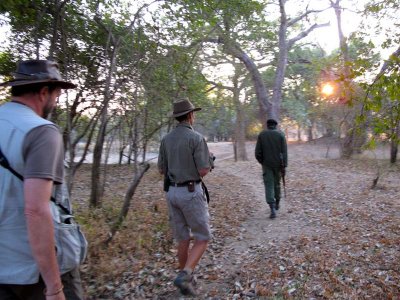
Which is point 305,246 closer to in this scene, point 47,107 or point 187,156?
point 187,156

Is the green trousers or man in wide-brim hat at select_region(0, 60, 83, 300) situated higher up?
man in wide-brim hat at select_region(0, 60, 83, 300)

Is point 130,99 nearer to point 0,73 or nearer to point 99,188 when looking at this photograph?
point 99,188

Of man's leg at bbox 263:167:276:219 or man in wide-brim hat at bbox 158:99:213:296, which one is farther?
man's leg at bbox 263:167:276:219

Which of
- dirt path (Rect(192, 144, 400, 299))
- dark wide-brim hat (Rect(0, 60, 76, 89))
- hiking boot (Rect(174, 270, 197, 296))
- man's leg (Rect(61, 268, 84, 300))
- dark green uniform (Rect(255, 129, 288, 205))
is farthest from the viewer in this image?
dark green uniform (Rect(255, 129, 288, 205))

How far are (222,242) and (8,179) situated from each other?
4.82 m

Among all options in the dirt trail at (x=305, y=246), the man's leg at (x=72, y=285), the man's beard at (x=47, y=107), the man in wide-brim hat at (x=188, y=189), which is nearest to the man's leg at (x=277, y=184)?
the dirt trail at (x=305, y=246)

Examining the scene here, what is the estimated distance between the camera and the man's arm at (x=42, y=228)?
1579mm

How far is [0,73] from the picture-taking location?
775 centimetres

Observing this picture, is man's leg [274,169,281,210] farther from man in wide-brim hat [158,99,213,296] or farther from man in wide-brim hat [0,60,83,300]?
man in wide-brim hat [0,60,83,300]

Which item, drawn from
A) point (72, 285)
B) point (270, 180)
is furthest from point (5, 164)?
point (270, 180)

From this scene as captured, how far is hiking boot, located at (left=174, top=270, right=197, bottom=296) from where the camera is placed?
12.7 ft

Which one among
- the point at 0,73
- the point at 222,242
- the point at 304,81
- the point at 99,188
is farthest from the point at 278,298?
the point at 304,81

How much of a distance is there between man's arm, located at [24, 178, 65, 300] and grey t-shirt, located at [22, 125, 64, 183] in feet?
0.12

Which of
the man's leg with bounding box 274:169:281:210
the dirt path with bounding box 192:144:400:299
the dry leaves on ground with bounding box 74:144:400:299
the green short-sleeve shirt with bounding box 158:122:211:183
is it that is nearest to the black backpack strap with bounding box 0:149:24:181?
the green short-sleeve shirt with bounding box 158:122:211:183
